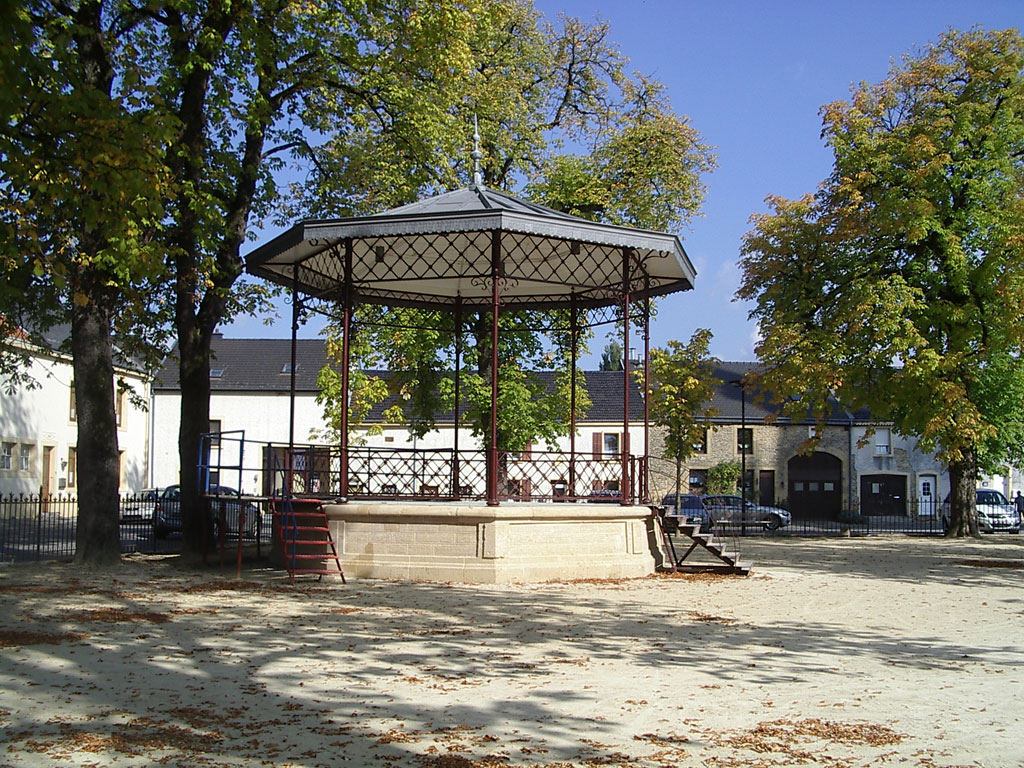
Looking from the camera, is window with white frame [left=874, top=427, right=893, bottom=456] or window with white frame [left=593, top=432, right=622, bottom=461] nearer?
window with white frame [left=593, top=432, right=622, bottom=461]

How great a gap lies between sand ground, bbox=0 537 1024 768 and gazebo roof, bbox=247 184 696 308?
5.71m

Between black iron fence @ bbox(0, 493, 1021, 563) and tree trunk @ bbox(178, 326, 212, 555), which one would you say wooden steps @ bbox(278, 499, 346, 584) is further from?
tree trunk @ bbox(178, 326, 212, 555)

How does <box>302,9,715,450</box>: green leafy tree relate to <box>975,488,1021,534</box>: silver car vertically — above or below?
above

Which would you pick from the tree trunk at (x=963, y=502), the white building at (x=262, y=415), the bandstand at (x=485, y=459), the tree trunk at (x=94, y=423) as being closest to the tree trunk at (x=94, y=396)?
the tree trunk at (x=94, y=423)

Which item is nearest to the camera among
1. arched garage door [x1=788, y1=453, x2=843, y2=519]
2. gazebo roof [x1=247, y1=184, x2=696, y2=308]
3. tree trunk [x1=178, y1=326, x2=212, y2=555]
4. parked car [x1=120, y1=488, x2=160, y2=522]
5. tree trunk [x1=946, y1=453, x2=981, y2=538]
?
gazebo roof [x1=247, y1=184, x2=696, y2=308]

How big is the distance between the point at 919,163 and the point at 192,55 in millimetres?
21051

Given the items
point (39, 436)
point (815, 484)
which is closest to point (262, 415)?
point (39, 436)

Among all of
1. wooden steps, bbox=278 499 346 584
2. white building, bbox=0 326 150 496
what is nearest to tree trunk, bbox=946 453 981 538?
wooden steps, bbox=278 499 346 584

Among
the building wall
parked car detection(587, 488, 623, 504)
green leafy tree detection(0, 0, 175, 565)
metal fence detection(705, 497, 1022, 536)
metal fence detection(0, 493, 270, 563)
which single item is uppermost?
green leafy tree detection(0, 0, 175, 565)

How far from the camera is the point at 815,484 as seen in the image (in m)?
54.5

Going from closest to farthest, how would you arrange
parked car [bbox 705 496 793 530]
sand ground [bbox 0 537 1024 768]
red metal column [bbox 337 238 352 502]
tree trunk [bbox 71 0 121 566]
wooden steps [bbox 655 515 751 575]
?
sand ground [bbox 0 537 1024 768] → red metal column [bbox 337 238 352 502] → tree trunk [bbox 71 0 121 566] → wooden steps [bbox 655 515 751 575] → parked car [bbox 705 496 793 530]

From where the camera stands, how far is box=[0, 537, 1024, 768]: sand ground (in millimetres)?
6621

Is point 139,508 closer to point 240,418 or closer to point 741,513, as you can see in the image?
point 741,513

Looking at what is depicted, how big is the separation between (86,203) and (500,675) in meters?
6.30
